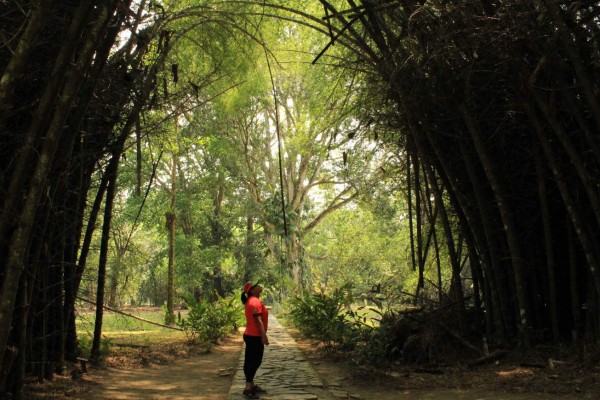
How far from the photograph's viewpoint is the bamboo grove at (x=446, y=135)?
12.4ft

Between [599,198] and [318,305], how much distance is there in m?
5.30

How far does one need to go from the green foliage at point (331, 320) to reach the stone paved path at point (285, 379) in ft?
1.92

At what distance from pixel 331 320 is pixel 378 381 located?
9.51 feet

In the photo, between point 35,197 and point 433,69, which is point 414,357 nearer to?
point 433,69

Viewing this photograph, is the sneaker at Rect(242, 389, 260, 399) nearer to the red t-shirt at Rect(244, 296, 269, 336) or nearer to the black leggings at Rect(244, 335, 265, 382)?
the black leggings at Rect(244, 335, 265, 382)

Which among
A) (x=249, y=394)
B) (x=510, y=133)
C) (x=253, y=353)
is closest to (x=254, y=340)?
(x=253, y=353)

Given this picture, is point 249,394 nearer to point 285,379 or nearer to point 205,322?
point 285,379

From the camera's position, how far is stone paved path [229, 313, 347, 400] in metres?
A: 4.78

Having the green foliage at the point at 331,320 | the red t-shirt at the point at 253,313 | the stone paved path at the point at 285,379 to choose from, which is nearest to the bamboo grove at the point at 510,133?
the green foliage at the point at 331,320

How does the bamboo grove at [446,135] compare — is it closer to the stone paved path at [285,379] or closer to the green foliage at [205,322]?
the stone paved path at [285,379]

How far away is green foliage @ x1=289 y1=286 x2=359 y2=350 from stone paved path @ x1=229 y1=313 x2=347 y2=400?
0.58 metres

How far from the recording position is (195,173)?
22969 mm

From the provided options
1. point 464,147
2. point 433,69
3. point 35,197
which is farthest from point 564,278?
point 35,197

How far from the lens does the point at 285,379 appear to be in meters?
5.71
